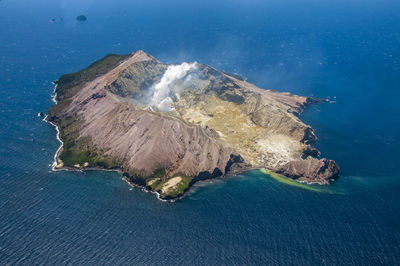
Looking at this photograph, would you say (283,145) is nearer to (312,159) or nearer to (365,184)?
(312,159)

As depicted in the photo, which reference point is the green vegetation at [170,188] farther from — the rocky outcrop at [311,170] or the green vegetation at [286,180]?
the rocky outcrop at [311,170]

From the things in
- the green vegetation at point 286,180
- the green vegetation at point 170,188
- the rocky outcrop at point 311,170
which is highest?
the rocky outcrop at point 311,170

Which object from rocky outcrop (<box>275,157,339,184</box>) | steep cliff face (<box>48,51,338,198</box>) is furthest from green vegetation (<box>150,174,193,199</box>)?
rocky outcrop (<box>275,157,339,184</box>)

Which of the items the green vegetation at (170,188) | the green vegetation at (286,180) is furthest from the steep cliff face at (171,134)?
the green vegetation at (286,180)

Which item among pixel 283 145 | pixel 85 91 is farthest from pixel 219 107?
pixel 85 91

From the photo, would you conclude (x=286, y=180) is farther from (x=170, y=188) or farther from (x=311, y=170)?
(x=170, y=188)

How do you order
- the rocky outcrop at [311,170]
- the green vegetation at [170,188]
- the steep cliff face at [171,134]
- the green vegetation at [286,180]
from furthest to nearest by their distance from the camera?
the steep cliff face at [171,134] < the rocky outcrop at [311,170] < the green vegetation at [286,180] < the green vegetation at [170,188]

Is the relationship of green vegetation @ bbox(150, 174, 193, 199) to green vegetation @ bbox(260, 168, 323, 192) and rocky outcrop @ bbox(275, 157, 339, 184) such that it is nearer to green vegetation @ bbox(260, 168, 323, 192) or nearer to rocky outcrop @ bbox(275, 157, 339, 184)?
green vegetation @ bbox(260, 168, 323, 192)

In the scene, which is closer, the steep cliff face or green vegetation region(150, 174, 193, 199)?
Answer: green vegetation region(150, 174, 193, 199)

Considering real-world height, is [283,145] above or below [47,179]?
above
